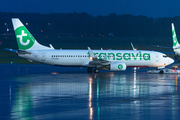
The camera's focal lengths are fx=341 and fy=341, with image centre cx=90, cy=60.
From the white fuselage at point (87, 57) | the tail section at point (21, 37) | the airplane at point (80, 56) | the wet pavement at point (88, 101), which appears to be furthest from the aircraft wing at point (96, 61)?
the wet pavement at point (88, 101)

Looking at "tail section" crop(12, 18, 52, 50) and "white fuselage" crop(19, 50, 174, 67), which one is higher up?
"tail section" crop(12, 18, 52, 50)

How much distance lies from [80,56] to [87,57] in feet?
2.79

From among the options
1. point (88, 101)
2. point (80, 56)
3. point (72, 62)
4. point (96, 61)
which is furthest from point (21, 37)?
point (88, 101)

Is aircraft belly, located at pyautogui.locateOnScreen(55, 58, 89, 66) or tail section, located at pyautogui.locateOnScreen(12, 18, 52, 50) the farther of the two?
tail section, located at pyautogui.locateOnScreen(12, 18, 52, 50)

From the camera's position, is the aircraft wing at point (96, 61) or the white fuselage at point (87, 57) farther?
the white fuselage at point (87, 57)

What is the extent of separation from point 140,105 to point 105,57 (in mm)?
23054

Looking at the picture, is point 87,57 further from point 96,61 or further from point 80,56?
point 96,61

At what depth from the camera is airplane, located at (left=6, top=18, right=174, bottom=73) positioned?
1564 inches

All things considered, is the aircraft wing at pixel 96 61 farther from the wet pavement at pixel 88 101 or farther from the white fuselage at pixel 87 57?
the wet pavement at pixel 88 101

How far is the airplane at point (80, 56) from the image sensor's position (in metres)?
39.7

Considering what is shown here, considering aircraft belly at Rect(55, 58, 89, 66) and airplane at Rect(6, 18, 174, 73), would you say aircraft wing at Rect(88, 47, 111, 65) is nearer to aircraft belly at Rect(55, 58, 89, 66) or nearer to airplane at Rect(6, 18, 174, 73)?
airplane at Rect(6, 18, 174, 73)

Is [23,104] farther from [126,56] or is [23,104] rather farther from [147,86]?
[126,56]

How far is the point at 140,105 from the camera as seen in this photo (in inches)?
720

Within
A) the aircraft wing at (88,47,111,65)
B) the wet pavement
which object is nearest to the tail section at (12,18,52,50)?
the aircraft wing at (88,47,111,65)
